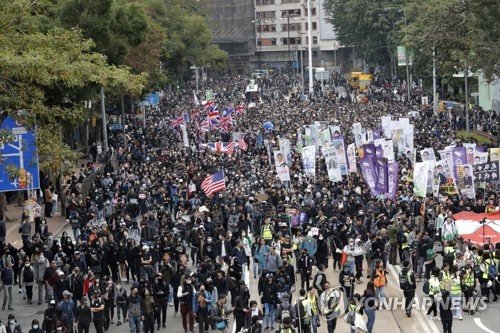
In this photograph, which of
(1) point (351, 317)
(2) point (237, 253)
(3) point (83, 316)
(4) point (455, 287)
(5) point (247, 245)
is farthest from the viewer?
(5) point (247, 245)

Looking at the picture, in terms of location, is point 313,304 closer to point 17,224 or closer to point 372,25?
point 17,224

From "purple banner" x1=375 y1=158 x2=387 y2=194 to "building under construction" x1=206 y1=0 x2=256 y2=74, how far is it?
339 feet

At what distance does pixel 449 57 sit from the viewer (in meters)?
50.3

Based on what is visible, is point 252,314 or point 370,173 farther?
point 370,173

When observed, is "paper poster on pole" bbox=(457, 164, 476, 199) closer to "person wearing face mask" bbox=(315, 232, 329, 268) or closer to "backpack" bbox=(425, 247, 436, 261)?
"backpack" bbox=(425, 247, 436, 261)

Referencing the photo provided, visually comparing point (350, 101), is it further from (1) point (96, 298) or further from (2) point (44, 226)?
(1) point (96, 298)

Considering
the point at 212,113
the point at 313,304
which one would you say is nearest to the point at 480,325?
the point at 313,304

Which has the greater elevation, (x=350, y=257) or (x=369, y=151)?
(x=369, y=151)

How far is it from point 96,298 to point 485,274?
790 cm

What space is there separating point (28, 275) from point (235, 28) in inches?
4432

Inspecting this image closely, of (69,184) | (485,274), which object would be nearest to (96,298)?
(485,274)

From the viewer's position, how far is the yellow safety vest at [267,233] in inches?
1107

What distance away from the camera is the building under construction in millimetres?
135500

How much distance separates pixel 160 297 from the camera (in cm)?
2294
